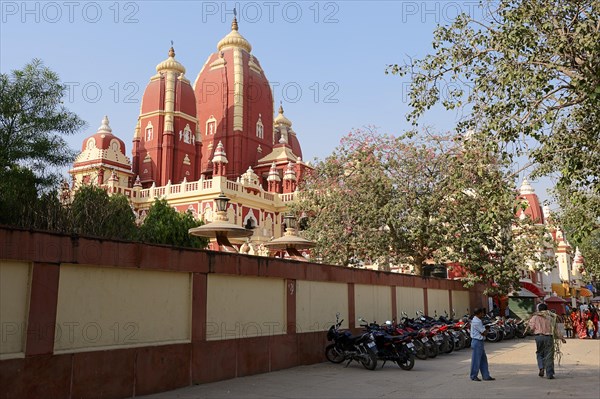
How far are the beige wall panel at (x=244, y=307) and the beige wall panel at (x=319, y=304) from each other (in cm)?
70

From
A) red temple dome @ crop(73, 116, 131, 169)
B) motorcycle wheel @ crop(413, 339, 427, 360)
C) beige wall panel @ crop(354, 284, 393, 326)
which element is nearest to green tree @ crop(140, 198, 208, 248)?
beige wall panel @ crop(354, 284, 393, 326)

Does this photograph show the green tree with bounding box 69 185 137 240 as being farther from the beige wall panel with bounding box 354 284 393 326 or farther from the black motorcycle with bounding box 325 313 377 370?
the black motorcycle with bounding box 325 313 377 370

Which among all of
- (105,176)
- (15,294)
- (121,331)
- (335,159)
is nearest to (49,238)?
(15,294)

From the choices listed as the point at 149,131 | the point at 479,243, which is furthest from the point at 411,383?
the point at 149,131

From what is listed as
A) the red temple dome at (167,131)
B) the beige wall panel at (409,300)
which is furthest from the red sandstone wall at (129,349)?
the red temple dome at (167,131)

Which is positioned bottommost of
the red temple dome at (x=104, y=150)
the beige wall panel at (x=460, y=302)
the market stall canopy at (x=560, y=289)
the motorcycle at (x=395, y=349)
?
the motorcycle at (x=395, y=349)

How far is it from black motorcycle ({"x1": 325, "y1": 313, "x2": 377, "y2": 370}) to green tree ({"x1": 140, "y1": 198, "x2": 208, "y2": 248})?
1676 cm

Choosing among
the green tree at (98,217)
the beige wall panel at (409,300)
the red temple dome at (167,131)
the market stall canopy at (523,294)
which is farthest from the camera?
the red temple dome at (167,131)

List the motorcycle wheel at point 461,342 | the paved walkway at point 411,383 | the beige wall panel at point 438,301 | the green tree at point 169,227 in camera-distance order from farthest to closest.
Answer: the green tree at point 169,227, the beige wall panel at point 438,301, the motorcycle wheel at point 461,342, the paved walkway at point 411,383

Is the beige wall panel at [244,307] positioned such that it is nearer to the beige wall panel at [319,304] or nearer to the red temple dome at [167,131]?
the beige wall panel at [319,304]

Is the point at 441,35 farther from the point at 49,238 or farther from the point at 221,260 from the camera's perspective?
the point at 49,238

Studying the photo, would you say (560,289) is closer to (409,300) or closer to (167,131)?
(409,300)

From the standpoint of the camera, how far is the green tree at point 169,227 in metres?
29.5

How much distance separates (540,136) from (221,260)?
637cm
